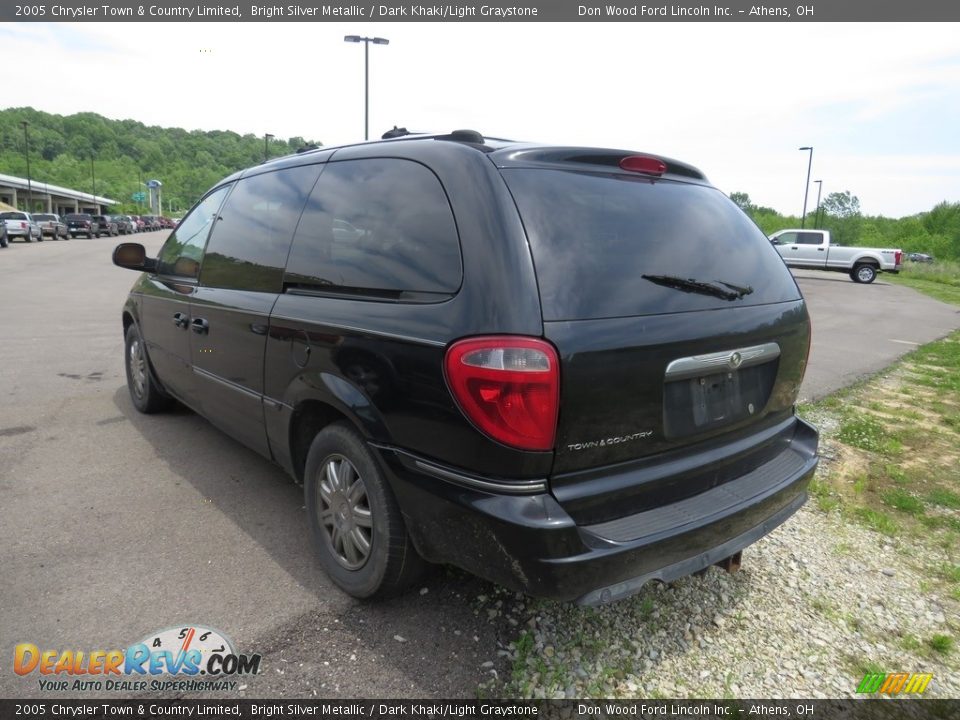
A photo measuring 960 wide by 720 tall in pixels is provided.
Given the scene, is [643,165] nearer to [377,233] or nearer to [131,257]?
[377,233]

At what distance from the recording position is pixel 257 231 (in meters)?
3.37

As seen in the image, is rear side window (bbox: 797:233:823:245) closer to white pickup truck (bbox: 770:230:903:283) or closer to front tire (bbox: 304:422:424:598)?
white pickup truck (bbox: 770:230:903:283)

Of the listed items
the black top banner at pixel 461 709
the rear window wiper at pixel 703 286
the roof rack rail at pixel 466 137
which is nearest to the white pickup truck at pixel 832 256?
the rear window wiper at pixel 703 286

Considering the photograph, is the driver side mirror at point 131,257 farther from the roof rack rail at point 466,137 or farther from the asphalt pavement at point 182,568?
the roof rack rail at point 466,137

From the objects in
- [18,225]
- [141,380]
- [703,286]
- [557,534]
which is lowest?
[141,380]

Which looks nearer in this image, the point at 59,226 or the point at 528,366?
the point at 528,366

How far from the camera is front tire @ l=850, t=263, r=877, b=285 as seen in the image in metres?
28.1

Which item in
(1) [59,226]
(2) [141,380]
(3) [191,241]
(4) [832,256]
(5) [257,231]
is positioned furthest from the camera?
(1) [59,226]

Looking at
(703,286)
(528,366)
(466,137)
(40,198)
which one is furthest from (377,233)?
(40,198)

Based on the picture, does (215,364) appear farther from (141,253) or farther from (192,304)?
(141,253)

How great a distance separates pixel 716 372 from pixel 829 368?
264 inches

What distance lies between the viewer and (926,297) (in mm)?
21500

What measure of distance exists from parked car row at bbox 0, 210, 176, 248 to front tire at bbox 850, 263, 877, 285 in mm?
34844

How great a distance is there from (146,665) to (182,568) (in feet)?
2.11
